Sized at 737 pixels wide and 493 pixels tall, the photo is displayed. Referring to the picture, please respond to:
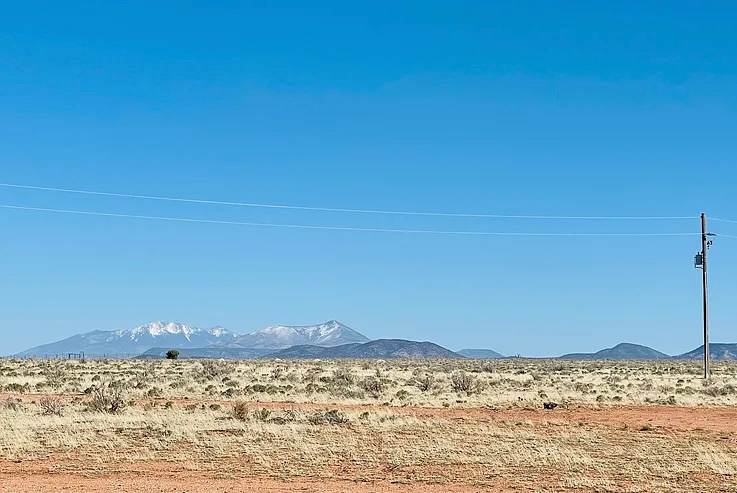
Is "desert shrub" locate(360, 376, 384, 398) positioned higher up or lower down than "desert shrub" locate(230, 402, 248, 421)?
higher up

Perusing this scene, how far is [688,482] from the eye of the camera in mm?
18734

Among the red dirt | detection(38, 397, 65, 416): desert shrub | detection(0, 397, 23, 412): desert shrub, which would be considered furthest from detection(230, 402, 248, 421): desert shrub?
the red dirt

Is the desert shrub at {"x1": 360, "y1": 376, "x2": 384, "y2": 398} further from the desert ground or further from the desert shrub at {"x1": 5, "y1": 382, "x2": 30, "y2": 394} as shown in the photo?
A: the desert shrub at {"x1": 5, "y1": 382, "x2": 30, "y2": 394}

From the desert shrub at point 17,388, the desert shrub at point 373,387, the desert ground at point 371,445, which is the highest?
the desert shrub at point 373,387

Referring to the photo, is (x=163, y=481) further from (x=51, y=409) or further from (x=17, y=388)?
(x=17, y=388)

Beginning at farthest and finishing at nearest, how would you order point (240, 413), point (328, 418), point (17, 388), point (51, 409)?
point (17, 388) < point (51, 409) < point (240, 413) < point (328, 418)

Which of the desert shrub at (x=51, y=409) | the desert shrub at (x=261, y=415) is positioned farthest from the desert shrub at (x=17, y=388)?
the desert shrub at (x=261, y=415)

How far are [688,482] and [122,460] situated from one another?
1201cm

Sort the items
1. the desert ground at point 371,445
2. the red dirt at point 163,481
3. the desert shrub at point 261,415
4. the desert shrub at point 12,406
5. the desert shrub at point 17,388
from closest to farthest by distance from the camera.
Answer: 1. the red dirt at point 163,481
2. the desert ground at point 371,445
3. the desert shrub at point 261,415
4. the desert shrub at point 12,406
5. the desert shrub at point 17,388

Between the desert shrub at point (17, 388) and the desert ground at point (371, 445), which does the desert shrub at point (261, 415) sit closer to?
the desert ground at point (371, 445)

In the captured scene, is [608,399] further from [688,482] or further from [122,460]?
[122,460]

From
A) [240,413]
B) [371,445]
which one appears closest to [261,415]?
[240,413]

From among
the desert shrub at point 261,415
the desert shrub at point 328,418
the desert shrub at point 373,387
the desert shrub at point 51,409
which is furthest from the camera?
the desert shrub at point 373,387

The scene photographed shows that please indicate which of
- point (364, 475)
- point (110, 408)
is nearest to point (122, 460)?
point (364, 475)
